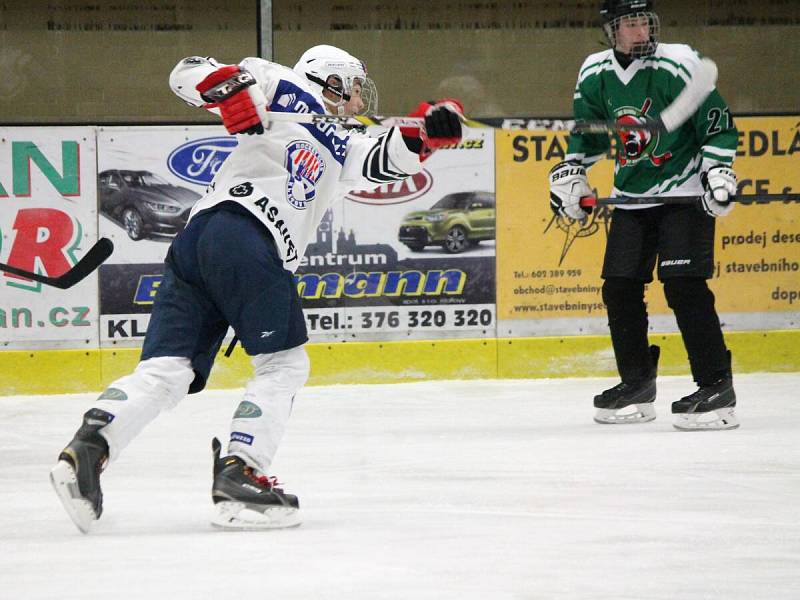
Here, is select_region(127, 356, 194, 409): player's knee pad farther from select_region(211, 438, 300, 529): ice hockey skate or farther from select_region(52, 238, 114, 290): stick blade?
select_region(52, 238, 114, 290): stick blade

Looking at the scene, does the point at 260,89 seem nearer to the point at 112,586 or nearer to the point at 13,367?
the point at 112,586

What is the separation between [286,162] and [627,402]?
1.97m

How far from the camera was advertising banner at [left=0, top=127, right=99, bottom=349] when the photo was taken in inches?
221

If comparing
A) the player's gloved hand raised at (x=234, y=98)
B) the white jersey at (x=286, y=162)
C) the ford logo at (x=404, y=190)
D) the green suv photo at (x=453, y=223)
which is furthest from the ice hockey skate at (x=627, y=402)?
the player's gloved hand raised at (x=234, y=98)

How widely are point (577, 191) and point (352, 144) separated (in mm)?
1519

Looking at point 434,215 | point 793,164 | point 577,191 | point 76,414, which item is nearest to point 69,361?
point 76,414

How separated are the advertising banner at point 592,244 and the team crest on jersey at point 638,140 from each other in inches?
52.5

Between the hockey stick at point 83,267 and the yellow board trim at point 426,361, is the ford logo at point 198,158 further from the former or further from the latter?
the hockey stick at point 83,267

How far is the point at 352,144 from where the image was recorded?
132 inches

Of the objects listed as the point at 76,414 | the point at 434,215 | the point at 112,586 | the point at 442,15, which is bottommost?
the point at 76,414

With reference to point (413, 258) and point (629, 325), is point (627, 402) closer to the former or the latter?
point (629, 325)

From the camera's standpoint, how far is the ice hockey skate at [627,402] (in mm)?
4660

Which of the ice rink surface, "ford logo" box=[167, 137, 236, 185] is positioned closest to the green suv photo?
"ford logo" box=[167, 137, 236, 185]

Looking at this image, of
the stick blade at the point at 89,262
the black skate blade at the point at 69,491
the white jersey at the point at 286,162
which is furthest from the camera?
the stick blade at the point at 89,262
